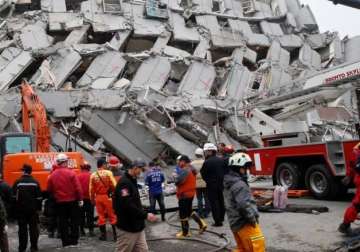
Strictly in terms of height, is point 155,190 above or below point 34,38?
below

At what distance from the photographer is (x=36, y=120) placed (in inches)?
578

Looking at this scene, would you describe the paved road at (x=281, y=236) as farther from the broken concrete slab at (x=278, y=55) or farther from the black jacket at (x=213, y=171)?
the broken concrete slab at (x=278, y=55)

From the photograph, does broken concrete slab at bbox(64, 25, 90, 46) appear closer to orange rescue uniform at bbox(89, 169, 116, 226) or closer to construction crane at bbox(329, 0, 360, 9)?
orange rescue uniform at bbox(89, 169, 116, 226)

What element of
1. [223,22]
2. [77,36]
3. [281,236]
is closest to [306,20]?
[223,22]

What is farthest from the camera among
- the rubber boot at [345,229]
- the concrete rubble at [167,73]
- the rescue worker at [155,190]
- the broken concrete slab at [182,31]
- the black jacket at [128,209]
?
the broken concrete slab at [182,31]

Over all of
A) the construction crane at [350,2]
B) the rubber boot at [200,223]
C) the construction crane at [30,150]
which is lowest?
the rubber boot at [200,223]

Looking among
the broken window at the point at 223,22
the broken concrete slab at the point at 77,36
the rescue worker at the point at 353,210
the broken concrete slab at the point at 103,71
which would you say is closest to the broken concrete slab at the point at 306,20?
the broken window at the point at 223,22

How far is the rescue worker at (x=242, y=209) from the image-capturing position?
532 cm

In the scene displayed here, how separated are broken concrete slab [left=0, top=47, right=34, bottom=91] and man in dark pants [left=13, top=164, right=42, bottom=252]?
13884mm

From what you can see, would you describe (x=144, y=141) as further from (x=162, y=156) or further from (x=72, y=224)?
(x=72, y=224)

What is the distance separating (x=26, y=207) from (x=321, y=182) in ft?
24.9

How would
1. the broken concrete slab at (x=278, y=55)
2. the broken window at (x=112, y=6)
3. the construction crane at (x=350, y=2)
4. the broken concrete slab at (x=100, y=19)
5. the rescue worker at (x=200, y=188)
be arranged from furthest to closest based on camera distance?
the broken concrete slab at (x=278, y=55) < the broken window at (x=112, y=6) < the broken concrete slab at (x=100, y=19) < the rescue worker at (x=200, y=188) < the construction crane at (x=350, y=2)

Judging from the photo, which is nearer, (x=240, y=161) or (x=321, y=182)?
(x=240, y=161)

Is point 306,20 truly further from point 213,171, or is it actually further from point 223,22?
point 213,171
